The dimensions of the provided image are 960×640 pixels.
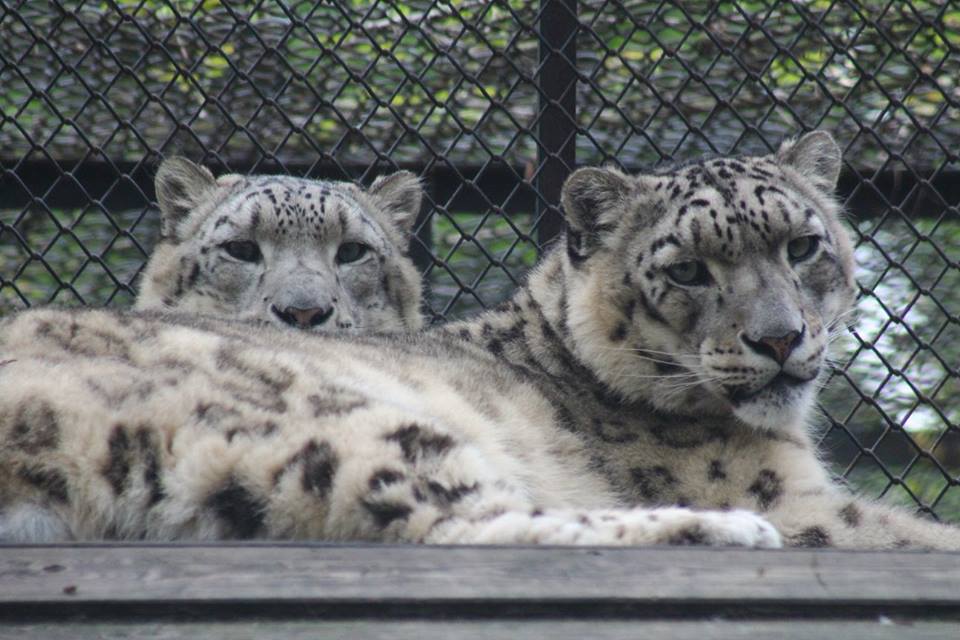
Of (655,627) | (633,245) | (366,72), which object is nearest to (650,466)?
(633,245)

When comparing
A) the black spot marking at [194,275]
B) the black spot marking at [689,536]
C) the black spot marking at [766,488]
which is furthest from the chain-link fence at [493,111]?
the black spot marking at [689,536]

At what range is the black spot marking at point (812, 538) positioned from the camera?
2988 millimetres

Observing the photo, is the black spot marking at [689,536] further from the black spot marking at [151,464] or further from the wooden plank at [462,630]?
the black spot marking at [151,464]

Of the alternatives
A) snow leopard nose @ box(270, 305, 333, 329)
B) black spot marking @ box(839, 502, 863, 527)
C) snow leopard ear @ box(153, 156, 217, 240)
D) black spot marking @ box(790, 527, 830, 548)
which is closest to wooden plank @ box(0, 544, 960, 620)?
black spot marking @ box(790, 527, 830, 548)

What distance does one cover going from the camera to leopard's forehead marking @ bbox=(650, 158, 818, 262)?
3383 millimetres

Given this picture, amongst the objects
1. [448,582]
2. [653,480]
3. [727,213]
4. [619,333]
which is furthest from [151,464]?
[727,213]

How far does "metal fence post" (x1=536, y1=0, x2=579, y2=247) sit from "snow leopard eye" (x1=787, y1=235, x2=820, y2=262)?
1391 millimetres

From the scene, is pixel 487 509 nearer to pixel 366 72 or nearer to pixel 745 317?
pixel 745 317

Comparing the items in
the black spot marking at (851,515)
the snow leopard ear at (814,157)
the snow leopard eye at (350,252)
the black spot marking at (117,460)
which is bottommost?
the snow leopard eye at (350,252)

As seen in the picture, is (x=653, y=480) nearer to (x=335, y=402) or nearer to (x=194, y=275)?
(x=335, y=402)

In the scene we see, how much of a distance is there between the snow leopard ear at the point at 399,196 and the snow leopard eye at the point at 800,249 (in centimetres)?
193

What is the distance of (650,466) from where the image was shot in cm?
326

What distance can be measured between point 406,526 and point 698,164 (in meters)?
1.68

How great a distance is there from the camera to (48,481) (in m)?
2.31
